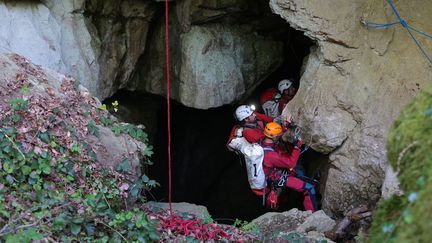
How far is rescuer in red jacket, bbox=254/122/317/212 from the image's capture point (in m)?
7.73

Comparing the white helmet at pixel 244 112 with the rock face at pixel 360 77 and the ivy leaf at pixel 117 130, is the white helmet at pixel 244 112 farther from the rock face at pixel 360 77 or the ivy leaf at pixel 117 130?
the ivy leaf at pixel 117 130

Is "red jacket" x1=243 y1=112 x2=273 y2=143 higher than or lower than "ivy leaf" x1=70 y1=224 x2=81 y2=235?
lower

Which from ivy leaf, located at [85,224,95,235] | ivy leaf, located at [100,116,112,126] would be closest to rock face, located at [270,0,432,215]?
ivy leaf, located at [100,116,112,126]

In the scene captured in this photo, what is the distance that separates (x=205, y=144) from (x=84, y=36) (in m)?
4.61

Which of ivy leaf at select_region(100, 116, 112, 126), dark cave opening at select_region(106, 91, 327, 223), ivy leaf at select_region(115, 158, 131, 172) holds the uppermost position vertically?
ivy leaf at select_region(100, 116, 112, 126)

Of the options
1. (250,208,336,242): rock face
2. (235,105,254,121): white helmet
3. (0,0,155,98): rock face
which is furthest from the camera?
(235,105,254,121): white helmet

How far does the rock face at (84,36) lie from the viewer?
21.9 feet

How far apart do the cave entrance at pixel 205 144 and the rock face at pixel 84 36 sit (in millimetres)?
1456

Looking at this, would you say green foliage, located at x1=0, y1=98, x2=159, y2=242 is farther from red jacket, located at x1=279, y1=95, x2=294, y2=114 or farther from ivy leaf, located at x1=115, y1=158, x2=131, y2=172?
red jacket, located at x1=279, y1=95, x2=294, y2=114

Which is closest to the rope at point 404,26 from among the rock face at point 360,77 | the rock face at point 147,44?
the rock face at point 360,77

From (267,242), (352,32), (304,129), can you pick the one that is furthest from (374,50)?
(267,242)

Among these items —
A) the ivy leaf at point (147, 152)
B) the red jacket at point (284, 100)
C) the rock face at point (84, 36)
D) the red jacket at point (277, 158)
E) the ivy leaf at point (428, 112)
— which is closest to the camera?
the ivy leaf at point (428, 112)

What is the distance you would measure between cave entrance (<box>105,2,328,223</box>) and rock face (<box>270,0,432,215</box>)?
9.68 feet

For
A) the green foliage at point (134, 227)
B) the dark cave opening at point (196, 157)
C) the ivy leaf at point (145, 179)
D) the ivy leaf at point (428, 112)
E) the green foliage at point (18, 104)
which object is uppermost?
the ivy leaf at point (428, 112)
